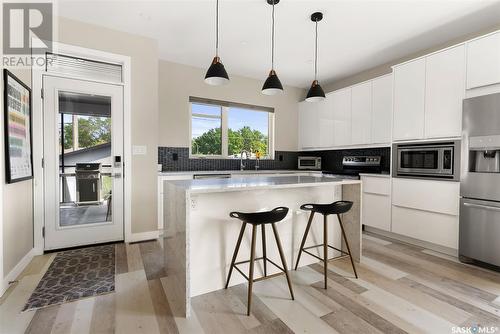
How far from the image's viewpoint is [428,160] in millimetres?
3148

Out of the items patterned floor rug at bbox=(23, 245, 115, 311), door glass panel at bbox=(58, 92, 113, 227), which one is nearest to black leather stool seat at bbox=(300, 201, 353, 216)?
patterned floor rug at bbox=(23, 245, 115, 311)

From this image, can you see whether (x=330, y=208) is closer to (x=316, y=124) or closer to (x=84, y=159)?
(x=84, y=159)

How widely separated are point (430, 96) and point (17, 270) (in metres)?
4.95

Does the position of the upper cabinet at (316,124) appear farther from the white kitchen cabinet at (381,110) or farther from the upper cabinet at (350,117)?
the white kitchen cabinet at (381,110)

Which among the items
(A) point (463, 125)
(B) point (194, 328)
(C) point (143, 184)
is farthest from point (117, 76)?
(A) point (463, 125)

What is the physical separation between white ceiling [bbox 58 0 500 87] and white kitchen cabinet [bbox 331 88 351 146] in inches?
24.9

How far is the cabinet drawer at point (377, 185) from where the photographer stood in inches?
142

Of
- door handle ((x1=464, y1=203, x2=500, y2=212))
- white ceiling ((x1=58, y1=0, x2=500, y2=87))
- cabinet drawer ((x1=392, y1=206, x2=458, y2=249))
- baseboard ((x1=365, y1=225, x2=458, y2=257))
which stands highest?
white ceiling ((x1=58, y1=0, x2=500, y2=87))

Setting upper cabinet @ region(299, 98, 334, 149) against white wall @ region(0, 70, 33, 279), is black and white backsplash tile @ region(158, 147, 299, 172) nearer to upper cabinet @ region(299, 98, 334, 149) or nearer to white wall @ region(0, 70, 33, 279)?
upper cabinet @ region(299, 98, 334, 149)

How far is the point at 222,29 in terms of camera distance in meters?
3.11

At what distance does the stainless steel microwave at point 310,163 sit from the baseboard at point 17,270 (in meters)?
4.56

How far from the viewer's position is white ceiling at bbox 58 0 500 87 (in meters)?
2.62

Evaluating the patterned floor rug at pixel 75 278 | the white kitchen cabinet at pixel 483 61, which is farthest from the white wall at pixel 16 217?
the white kitchen cabinet at pixel 483 61

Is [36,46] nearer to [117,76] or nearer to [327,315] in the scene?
[117,76]
